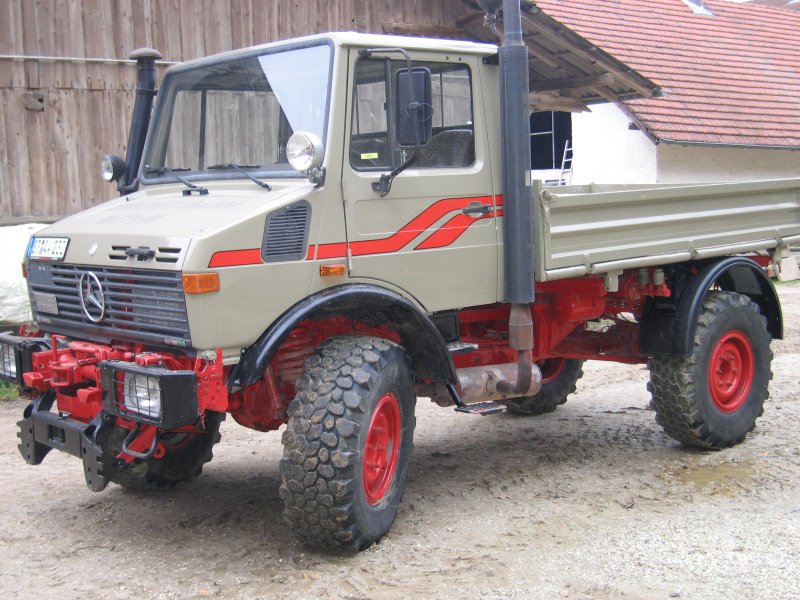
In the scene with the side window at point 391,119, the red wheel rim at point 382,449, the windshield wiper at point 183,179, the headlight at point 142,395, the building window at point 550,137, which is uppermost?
the building window at point 550,137

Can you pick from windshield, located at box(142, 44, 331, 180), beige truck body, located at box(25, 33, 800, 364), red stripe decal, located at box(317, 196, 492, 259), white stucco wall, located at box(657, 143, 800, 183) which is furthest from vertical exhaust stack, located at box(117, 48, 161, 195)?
white stucco wall, located at box(657, 143, 800, 183)

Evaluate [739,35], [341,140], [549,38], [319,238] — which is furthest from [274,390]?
[739,35]

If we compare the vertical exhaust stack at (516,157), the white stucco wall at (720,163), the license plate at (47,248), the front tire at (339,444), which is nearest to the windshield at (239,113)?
the license plate at (47,248)

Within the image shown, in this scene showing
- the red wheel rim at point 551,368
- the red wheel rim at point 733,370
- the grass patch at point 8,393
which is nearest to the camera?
the red wheel rim at point 733,370

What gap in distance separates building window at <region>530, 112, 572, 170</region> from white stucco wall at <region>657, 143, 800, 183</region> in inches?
123

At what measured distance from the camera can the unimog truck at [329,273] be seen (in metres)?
4.39

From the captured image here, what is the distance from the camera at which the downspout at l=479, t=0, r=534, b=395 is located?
536 cm

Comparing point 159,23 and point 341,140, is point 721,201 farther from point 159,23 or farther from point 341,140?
point 159,23

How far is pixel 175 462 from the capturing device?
5.77 metres

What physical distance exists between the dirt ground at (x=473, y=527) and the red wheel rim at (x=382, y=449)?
286mm

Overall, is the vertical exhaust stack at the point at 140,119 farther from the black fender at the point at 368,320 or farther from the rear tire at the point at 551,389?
the rear tire at the point at 551,389

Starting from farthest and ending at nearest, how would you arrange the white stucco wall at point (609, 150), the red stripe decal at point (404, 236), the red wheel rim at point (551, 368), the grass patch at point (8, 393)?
the white stucco wall at point (609, 150)
the grass patch at point (8, 393)
the red wheel rim at point (551, 368)
the red stripe decal at point (404, 236)

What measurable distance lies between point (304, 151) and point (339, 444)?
139 centimetres

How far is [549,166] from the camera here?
18719 millimetres
